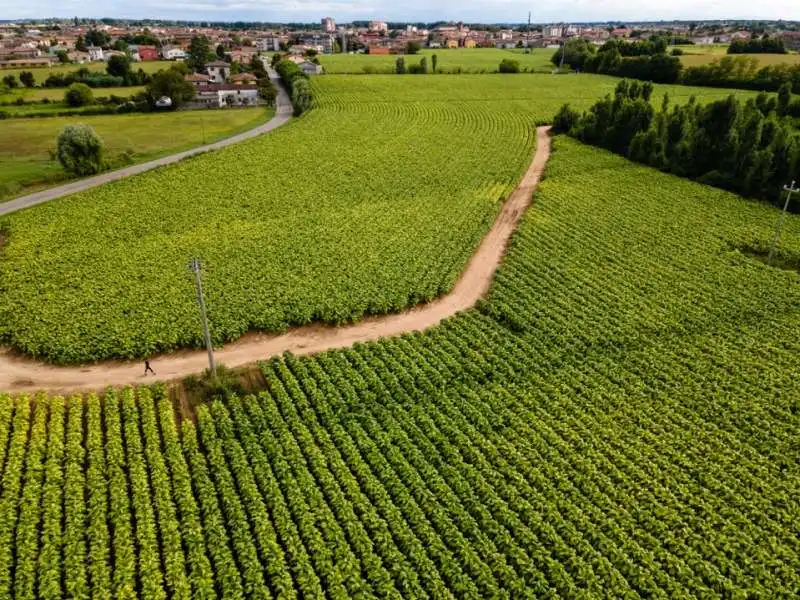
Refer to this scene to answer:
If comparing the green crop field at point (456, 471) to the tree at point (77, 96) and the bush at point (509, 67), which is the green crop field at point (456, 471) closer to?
the tree at point (77, 96)

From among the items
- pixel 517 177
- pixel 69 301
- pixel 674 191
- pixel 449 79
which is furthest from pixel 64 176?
pixel 449 79

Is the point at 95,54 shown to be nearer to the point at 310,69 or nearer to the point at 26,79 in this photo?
the point at 26,79

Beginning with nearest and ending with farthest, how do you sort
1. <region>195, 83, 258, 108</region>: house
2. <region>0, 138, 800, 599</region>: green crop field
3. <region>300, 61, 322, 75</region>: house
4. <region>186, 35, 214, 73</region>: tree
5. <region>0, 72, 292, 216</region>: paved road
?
1. <region>0, 138, 800, 599</region>: green crop field
2. <region>0, 72, 292, 216</region>: paved road
3. <region>195, 83, 258, 108</region>: house
4. <region>300, 61, 322, 75</region>: house
5. <region>186, 35, 214, 73</region>: tree

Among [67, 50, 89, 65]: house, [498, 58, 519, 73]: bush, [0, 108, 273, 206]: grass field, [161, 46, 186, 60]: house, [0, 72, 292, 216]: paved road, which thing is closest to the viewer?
[0, 72, 292, 216]: paved road

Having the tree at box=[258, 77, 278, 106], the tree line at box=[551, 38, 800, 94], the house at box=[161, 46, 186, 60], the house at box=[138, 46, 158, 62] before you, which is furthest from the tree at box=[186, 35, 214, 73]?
the tree line at box=[551, 38, 800, 94]

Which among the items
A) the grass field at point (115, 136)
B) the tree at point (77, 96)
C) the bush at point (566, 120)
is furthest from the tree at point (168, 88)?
the bush at point (566, 120)

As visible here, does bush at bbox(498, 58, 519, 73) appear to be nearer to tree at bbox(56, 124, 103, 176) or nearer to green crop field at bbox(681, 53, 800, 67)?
green crop field at bbox(681, 53, 800, 67)

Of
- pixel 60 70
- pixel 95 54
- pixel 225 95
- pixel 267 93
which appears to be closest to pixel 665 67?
pixel 267 93
